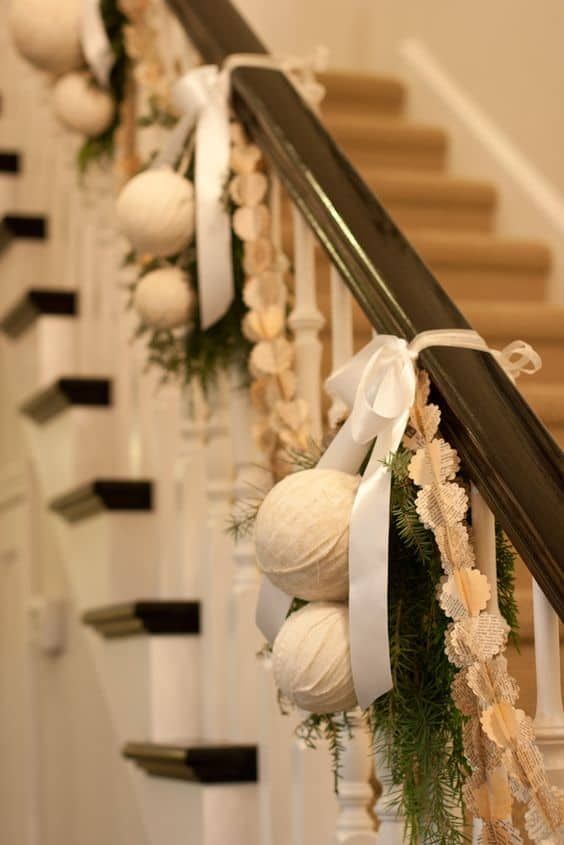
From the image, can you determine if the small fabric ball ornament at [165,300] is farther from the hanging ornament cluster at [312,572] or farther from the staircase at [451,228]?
the hanging ornament cluster at [312,572]

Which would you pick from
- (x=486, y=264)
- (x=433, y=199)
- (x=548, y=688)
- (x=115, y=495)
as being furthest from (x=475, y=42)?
(x=548, y=688)

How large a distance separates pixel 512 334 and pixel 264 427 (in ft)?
3.66

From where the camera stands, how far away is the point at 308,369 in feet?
6.67

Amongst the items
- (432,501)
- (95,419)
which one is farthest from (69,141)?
(432,501)

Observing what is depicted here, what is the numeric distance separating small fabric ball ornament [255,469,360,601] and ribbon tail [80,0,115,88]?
4.74 ft

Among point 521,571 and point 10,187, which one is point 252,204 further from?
point 10,187

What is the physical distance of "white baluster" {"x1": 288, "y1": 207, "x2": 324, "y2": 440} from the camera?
202 cm

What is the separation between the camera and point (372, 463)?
4.98 ft

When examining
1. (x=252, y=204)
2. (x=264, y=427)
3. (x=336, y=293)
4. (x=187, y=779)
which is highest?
(x=252, y=204)

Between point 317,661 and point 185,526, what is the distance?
1.00 metres

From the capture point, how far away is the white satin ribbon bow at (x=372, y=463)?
57.9 inches

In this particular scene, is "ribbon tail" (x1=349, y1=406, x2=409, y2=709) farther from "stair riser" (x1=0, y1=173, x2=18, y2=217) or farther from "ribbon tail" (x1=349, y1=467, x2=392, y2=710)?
"stair riser" (x1=0, y1=173, x2=18, y2=217)

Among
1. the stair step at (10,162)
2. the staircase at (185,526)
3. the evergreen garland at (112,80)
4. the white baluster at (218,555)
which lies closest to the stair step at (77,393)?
the staircase at (185,526)

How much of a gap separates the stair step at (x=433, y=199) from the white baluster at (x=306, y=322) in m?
1.54
